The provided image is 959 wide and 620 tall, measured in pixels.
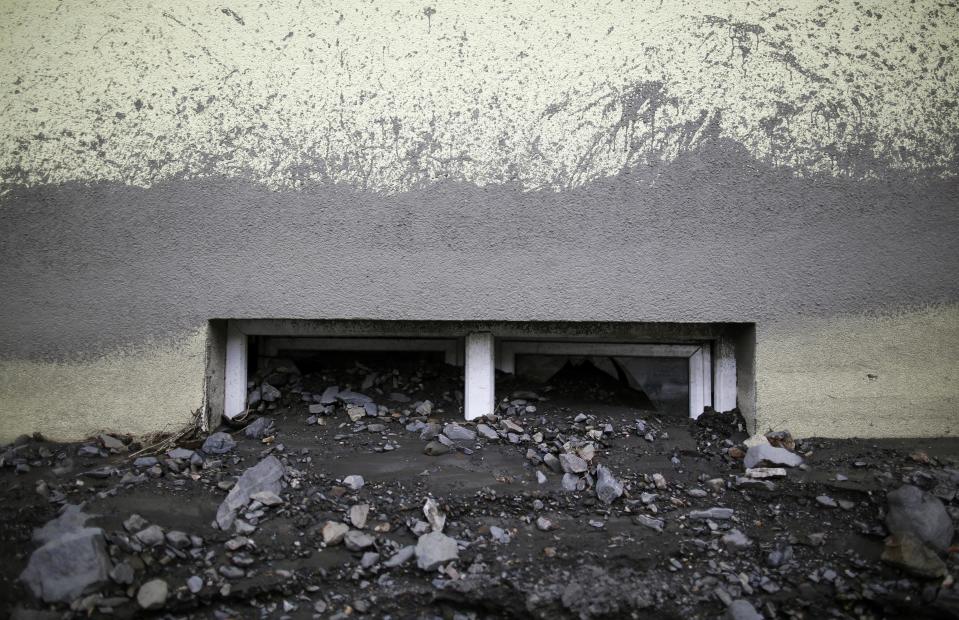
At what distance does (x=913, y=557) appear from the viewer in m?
1.94

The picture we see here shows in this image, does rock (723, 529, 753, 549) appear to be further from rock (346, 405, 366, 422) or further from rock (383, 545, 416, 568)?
rock (346, 405, 366, 422)

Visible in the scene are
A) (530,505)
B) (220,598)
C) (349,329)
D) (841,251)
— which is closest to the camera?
(220,598)

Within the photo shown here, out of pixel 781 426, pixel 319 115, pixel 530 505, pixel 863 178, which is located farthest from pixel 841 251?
pixel 319 115

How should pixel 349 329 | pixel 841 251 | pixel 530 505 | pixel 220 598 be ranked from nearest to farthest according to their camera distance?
pixel 220 598 < pixel 530 505 < pixel 841 251 < pixel 349 329

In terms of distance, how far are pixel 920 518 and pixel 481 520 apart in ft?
4.54

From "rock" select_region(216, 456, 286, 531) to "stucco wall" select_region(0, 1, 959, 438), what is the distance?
0.46 m

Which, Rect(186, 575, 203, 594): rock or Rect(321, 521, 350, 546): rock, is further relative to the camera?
Rect(321, 521, 350, 546): rock

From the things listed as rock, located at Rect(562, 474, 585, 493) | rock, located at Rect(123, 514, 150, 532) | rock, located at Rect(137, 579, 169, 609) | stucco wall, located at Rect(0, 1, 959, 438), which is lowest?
rock, located at Rect(137, 579, 169, 609)

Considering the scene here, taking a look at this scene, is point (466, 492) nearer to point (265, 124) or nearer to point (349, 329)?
→ point (349, 329)

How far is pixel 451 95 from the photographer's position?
2.54 meters

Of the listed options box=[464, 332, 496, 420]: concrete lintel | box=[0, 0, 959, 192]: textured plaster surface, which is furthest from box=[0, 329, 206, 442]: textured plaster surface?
box=[464, 332, 496, 420]: concrete lintel

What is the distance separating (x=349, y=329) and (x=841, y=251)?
1.96 meters

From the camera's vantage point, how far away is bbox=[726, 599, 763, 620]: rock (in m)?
1.86

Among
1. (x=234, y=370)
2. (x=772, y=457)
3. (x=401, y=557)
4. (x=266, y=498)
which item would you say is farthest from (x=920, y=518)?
(x=234, y=370)
